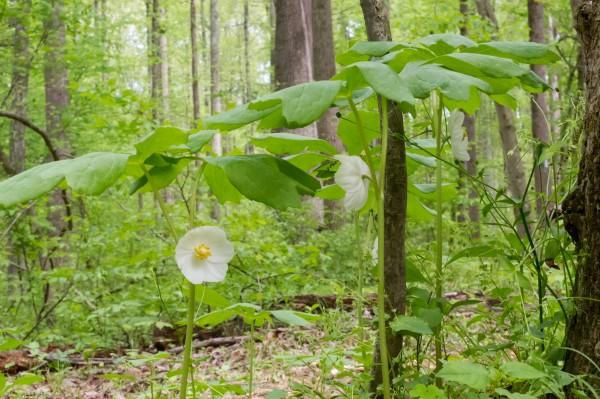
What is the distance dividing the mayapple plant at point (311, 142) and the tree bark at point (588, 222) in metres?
0.15

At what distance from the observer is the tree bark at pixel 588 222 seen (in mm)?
1466

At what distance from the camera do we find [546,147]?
173 centimetres

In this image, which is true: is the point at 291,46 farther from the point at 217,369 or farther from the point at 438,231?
the point at 438,231

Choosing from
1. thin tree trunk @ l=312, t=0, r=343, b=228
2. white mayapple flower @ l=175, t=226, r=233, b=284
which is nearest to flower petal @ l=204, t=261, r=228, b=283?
white mayapple flower @ l=175, t=226, r=233, b=284

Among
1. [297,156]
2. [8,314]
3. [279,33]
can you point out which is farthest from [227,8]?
[297,156]

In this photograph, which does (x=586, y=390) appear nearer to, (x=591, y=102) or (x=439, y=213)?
(x=439, y=213)

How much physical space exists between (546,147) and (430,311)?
0.59 meters

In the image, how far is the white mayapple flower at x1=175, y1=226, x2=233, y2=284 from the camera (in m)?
1.42

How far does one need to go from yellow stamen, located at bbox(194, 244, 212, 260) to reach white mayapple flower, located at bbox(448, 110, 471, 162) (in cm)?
78

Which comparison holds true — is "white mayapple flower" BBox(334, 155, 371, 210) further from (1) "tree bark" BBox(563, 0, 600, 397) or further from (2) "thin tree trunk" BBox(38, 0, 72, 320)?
(2) "thin tree trunk" BBox(38, 0, 72, 320)

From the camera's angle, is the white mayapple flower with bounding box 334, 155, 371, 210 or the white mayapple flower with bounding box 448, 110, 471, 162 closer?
the white mayapple flower with bounding box 334, 155, 371, 210

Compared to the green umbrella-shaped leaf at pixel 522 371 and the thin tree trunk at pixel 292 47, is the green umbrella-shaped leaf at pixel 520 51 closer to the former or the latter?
the green umbrella-shaped leaf at pixel 522 371

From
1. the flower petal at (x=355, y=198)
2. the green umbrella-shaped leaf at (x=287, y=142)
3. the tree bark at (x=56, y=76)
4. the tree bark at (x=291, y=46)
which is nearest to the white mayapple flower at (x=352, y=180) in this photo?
the flower petal at (x=355, y=198)

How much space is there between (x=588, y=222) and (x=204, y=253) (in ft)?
3.13
